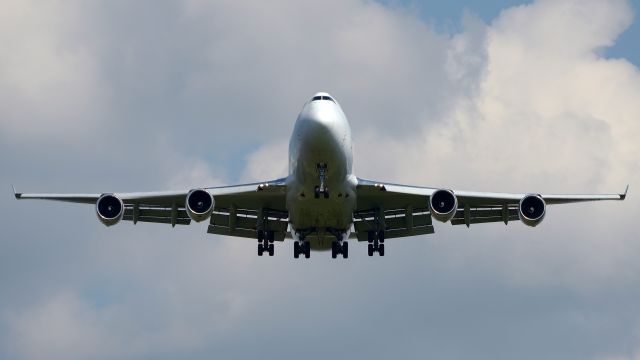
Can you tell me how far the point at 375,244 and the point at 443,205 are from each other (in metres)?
5.22

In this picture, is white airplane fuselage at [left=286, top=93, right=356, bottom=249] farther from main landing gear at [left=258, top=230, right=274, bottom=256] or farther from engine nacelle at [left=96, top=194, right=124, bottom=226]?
engine nacelle at [left=96, top=194, right=124, bottom=226]

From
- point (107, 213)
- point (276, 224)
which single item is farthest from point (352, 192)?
point (107, 213)

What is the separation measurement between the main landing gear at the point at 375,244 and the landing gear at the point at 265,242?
367 cm

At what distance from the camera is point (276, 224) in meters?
47.8

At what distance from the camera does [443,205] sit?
1711 inches

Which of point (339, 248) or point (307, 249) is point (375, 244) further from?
point (307, 249)

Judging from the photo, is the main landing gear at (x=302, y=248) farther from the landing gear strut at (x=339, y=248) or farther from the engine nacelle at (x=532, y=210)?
the engine nacelle at (x=532, y=210)

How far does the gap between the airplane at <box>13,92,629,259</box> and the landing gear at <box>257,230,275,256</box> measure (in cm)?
4

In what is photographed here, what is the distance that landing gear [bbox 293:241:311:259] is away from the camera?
46.9 m

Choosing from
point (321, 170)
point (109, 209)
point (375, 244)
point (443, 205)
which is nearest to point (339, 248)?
point (375, 244)

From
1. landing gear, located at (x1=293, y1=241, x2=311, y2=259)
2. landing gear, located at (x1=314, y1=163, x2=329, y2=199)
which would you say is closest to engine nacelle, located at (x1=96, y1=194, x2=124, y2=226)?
landing gear, located at (x1=293, y1=241, x2=311, y2=259)

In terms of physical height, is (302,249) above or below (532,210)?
below

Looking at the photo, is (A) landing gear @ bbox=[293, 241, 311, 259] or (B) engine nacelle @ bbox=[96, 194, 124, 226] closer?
(B) engine nacelle @ bbox=[96, 194, 124, 226]

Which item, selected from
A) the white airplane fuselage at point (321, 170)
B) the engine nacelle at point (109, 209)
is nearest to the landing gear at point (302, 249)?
the white airplane fuselage at point (321, 170)
